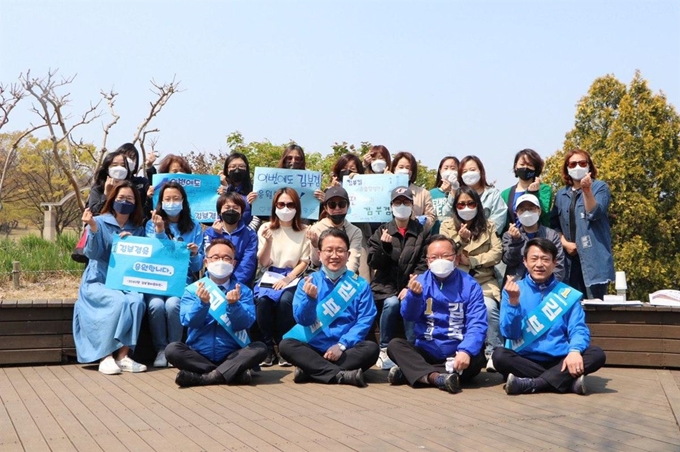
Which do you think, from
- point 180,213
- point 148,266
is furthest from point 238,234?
point 148,266

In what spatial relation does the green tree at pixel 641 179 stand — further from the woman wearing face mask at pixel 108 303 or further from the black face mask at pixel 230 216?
the woman wearing face mask at pixel 108 303

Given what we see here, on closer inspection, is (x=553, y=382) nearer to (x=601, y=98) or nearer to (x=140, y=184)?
(x=140, y=184)

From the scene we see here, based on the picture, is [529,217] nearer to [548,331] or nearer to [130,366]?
[548,331]

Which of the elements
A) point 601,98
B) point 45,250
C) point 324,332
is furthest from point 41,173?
point 324,332

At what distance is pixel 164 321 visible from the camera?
8.14 m

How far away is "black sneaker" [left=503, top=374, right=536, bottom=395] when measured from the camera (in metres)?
6.78

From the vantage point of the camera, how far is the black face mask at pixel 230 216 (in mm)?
8211

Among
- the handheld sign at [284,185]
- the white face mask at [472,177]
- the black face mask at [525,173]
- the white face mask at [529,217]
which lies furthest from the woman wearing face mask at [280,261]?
the black face mask at [525,173]

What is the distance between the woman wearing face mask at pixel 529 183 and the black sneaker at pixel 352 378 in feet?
8.03

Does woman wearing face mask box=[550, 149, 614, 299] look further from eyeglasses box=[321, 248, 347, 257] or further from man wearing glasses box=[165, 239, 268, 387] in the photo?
man wearing glasses box=[165, 239, 268, 387]

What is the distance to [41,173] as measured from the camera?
32.4 metres

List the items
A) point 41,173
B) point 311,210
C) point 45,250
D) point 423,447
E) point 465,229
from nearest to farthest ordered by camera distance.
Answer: point 423,447
point 465,229
point 311,210
point 45,250
point 41,173

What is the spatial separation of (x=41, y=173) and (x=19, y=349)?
25.8 meters

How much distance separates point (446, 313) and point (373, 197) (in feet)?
6.18
